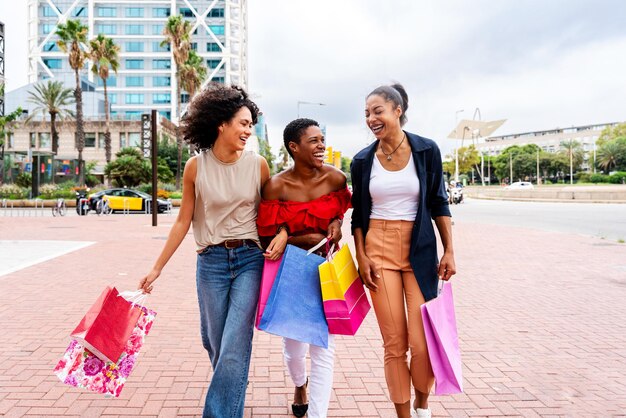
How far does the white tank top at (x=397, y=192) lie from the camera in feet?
9.52

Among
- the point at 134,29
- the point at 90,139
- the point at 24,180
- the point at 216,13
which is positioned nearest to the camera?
the point at 24,180

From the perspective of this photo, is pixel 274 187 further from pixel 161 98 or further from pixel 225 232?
pixel 161 98

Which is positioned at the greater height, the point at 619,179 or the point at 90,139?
the point at 90,139

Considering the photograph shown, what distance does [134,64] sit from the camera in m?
79.4

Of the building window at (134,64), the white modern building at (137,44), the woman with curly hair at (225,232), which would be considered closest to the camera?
the woman with curly hair at (225,232)

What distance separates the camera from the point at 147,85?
261ft

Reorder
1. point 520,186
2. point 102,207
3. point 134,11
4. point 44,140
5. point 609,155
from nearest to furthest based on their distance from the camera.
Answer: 1. point 102,207
2. point 44,140
3. point 520,186
4. point 134,11
5. point 609,155

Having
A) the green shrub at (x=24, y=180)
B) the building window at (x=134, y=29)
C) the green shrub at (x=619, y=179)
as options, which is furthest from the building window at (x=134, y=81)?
the green shrub at (x=619, y=179)

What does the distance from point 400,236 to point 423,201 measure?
22cm

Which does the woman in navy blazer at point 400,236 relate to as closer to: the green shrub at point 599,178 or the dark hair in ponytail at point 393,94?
the dark hair in ponytail at point 393,94

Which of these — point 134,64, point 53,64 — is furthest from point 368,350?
point 53,64

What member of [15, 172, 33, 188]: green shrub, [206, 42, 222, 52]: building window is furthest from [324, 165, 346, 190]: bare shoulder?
[206, 42, 222, 52]: building window

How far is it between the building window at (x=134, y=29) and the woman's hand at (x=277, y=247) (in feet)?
276

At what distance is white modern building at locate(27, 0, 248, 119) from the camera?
78.8m
